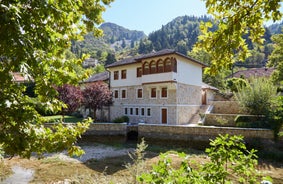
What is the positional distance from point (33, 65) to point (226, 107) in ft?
87.9

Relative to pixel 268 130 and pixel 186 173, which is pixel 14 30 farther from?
pixel 268 130

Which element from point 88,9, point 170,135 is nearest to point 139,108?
point 170,135

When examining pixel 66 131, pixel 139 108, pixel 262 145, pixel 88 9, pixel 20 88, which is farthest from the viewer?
pixel 139 108

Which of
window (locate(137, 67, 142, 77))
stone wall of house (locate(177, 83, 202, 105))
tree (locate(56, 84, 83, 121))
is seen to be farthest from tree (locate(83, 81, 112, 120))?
stone wall of house (locate(177, 83, 202, 105))

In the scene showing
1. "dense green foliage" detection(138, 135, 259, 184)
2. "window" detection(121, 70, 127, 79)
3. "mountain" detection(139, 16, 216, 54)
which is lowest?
"dense green foliage" detection(138, 135, 259, 184)

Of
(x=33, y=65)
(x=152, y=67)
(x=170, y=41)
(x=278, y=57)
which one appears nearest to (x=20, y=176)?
(x=33, y=65)

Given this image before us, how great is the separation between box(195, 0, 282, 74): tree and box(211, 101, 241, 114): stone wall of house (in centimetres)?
2386

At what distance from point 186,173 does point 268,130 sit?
1589 cm

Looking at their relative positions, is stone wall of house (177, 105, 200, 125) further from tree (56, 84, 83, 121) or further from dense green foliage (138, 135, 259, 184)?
dense green foliage (138, 135, 259, 184)

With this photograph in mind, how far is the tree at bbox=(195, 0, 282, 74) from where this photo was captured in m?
3.31

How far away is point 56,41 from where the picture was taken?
8.52 feet

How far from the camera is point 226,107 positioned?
26531 millimetres

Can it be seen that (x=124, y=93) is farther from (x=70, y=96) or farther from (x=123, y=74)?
(x=70, y=96)

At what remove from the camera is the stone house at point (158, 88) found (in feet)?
72.6
